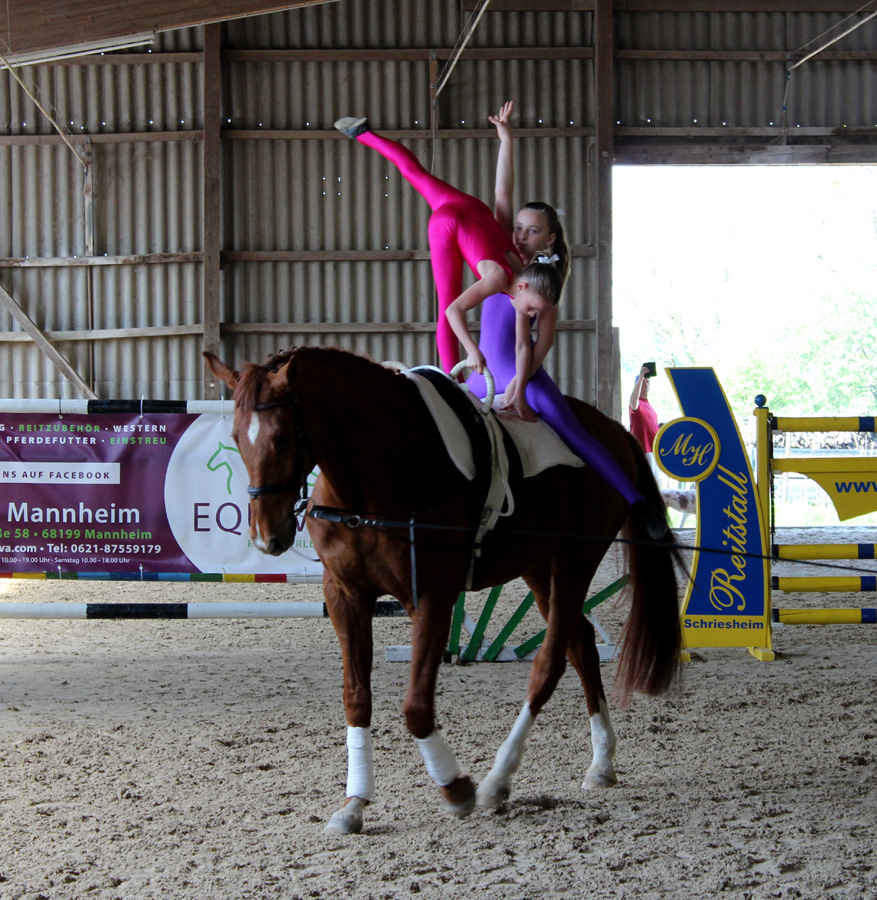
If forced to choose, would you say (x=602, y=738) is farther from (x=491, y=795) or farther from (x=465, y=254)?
(x=465, y=254)

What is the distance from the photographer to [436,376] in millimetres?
2570

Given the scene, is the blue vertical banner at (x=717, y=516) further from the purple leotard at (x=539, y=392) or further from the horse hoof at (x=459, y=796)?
the horse hoof at (x=459, y=796)

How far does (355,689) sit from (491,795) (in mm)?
487

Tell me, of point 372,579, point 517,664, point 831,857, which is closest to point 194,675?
point 517,664

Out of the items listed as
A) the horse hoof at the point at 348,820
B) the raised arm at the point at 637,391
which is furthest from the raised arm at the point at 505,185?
the raised arm at the point at 637,391

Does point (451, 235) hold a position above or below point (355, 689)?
above

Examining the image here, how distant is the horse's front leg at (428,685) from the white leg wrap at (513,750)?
0.22m

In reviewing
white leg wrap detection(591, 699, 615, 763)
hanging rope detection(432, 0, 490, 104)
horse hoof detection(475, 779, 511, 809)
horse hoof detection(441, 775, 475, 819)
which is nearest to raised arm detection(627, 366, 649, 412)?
hanging rope detection(432, 0, 490, 104)

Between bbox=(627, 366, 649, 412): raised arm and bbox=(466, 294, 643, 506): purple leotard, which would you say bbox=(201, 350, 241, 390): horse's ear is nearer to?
bbox=(466, 294, 643, 506): purple leotard

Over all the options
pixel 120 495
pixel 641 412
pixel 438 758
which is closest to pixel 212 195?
pixel 641 412

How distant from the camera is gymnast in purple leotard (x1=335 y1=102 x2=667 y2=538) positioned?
8.71ft

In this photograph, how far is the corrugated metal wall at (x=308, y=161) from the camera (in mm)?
10078

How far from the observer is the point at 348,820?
235cm

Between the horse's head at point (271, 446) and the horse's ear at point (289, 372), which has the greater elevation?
the horse's ear at point (289, 372)
